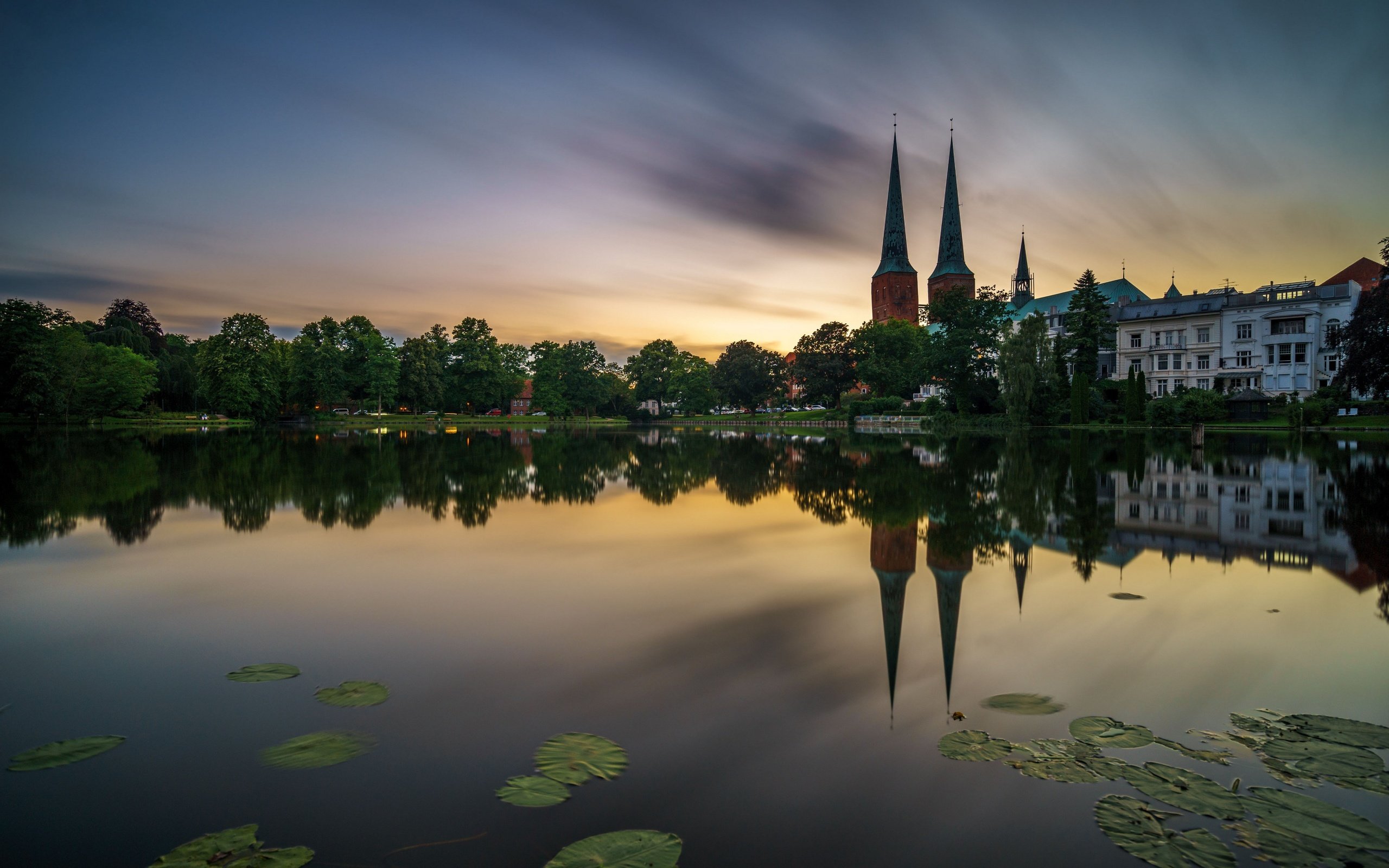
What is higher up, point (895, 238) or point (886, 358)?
point (895, 238)

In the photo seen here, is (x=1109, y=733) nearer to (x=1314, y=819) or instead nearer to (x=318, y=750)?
(x=1314, y=819)

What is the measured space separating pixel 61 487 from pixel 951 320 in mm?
64340

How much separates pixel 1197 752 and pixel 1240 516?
37.5ft

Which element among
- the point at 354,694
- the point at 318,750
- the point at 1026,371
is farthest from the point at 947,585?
the point at 1026,371

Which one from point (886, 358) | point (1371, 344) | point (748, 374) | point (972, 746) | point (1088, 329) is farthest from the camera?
point (748, 374)

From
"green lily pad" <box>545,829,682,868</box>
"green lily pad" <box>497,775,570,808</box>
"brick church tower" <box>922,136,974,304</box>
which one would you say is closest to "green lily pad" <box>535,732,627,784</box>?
"green lily pad" <box>497,775,570,808</box>

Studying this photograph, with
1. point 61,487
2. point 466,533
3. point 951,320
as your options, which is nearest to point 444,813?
point 466,533

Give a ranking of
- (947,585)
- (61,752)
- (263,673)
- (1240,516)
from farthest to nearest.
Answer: (1240,516) → (947,585) → (263,673) → (61,752)

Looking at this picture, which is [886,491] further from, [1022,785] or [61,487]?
[61,487]

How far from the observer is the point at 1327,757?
395 centimetres

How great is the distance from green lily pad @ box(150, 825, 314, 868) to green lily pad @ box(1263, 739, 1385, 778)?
17.0 ft

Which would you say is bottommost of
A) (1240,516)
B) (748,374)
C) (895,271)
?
(1240,516)

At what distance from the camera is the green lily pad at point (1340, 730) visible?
4.12m

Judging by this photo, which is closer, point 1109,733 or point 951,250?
point 1109,733
